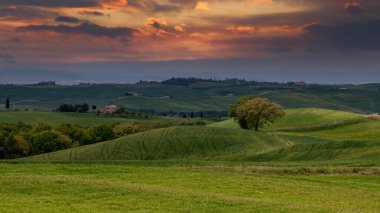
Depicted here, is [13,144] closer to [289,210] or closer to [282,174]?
[282,174]

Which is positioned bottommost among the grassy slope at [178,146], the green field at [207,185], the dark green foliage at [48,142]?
the dark green foliage at [48,142]

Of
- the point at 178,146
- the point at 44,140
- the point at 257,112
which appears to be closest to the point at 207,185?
the point at 178,146

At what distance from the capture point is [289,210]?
112 feet

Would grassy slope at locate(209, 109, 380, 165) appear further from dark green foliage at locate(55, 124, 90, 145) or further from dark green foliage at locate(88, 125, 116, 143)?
dark green foliage at locate(55, 124, 90, 145)

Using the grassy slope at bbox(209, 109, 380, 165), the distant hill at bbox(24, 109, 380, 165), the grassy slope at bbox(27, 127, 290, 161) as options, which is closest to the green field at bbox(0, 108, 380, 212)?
the grassy slope at bbox(209, 109, 380, 165)

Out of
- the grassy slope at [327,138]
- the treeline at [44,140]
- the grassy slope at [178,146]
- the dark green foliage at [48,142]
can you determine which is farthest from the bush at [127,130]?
the grassy slope at [178,146]

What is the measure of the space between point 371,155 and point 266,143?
36326 mm

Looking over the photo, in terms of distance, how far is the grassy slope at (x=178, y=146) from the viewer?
103000 mm

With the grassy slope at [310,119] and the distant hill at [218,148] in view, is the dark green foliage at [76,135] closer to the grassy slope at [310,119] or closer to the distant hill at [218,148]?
the distant hill at [218,148]

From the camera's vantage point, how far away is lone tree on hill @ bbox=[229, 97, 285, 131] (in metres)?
154

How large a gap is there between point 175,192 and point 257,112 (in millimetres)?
117084

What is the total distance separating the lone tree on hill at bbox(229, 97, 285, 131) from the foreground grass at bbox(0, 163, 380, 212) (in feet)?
321

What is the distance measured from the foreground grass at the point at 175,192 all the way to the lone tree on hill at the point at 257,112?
98.0 metres

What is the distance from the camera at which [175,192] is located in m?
39.2
